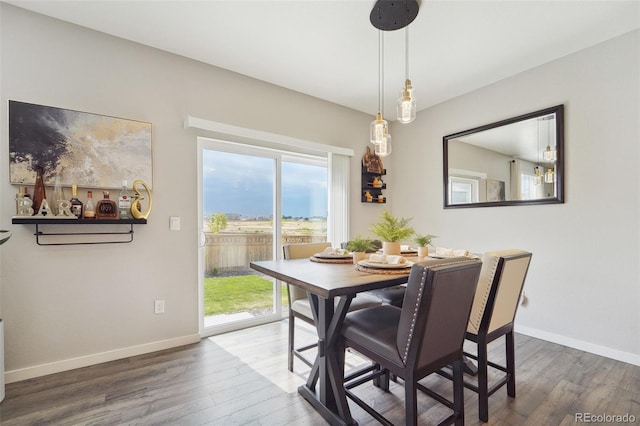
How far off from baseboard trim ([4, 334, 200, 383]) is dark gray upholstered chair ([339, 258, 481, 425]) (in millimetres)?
1855

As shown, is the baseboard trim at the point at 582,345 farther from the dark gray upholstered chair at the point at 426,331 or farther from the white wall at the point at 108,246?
the white wall at the point at 108,246

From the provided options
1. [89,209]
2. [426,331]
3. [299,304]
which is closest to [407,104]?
[426,331]

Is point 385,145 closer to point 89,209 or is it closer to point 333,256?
point 333,256

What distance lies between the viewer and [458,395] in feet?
4.81

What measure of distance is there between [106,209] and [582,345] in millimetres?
4120

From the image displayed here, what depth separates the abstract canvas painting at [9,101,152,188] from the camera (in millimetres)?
2031

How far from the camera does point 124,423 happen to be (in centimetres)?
162

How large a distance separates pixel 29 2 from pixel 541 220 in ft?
14.8

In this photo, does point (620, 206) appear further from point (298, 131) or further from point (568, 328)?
point (298, 131)

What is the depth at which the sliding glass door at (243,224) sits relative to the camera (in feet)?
9.59

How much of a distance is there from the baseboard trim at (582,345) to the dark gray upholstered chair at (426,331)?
1889 millimetres

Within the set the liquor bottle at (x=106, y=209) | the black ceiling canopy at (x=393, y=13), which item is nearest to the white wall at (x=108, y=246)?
the liquor bottle at (x=106, y=209)

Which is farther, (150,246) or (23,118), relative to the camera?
(150,246)

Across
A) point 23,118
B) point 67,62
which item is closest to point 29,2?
point 67,62
